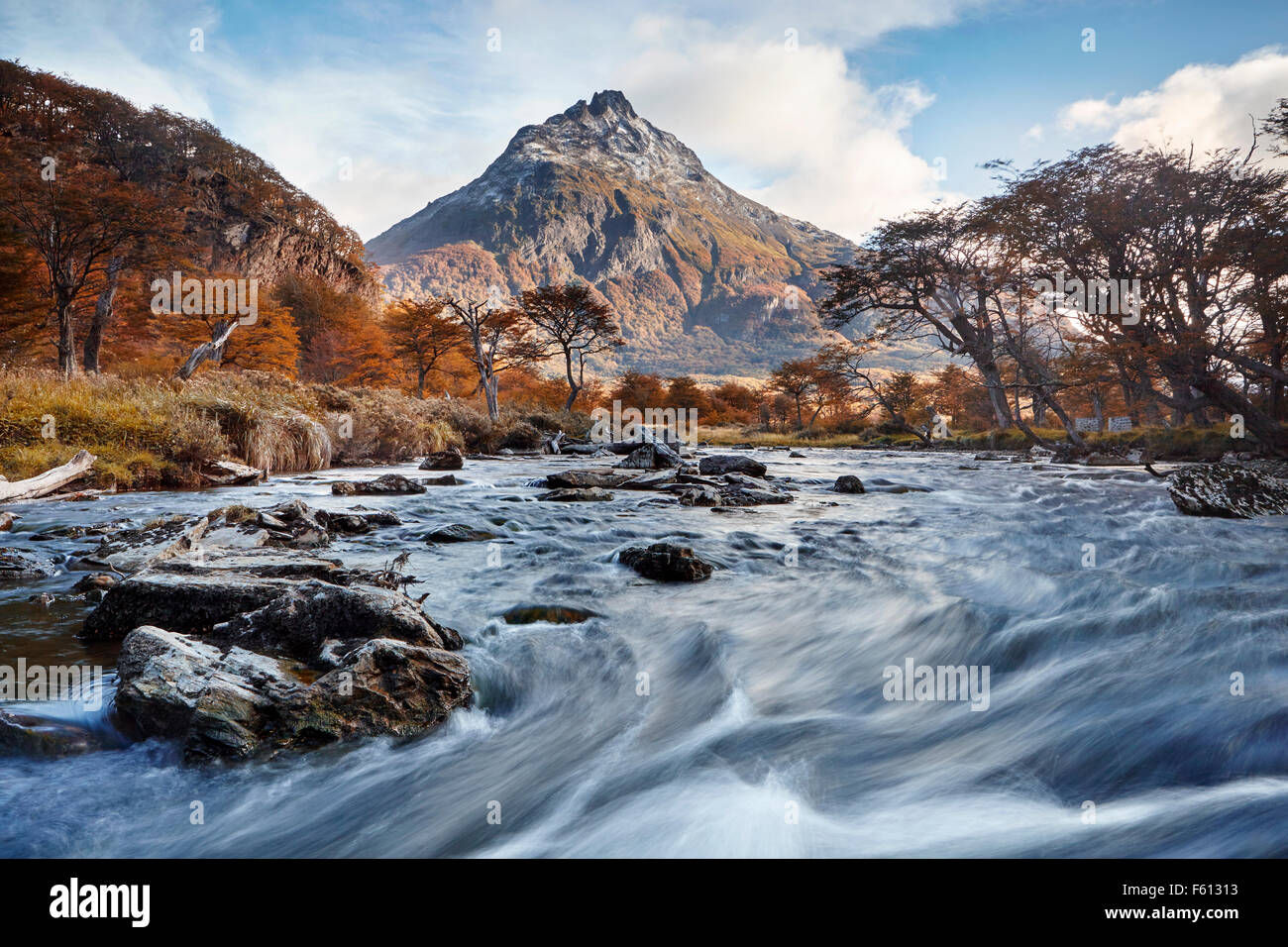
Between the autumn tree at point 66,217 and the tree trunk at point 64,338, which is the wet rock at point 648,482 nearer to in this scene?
the autumn tree at point 66,217

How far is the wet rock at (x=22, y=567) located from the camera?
14.0ft

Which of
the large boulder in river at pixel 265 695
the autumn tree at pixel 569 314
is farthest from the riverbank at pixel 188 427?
the autumn tree at pixel 569 314

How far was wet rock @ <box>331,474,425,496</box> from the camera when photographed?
9930 millimetres

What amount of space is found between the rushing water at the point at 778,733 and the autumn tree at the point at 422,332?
36695 millimetres

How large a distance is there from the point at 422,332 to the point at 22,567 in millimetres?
39181

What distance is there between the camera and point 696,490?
10.7m

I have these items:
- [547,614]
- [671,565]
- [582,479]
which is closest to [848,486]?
[582,479]

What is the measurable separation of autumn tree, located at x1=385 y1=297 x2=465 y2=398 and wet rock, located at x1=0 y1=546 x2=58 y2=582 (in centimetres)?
3637

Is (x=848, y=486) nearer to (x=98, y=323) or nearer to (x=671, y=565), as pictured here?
(x=671, y=565)

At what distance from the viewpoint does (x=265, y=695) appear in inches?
98.0

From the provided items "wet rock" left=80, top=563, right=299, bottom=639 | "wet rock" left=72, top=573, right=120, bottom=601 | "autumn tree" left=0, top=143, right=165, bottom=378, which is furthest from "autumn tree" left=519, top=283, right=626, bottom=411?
"wet rock" left=80, top=563, right=299, bottom=639

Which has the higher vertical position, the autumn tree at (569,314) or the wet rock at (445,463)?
the autumn tree at (569,314)
